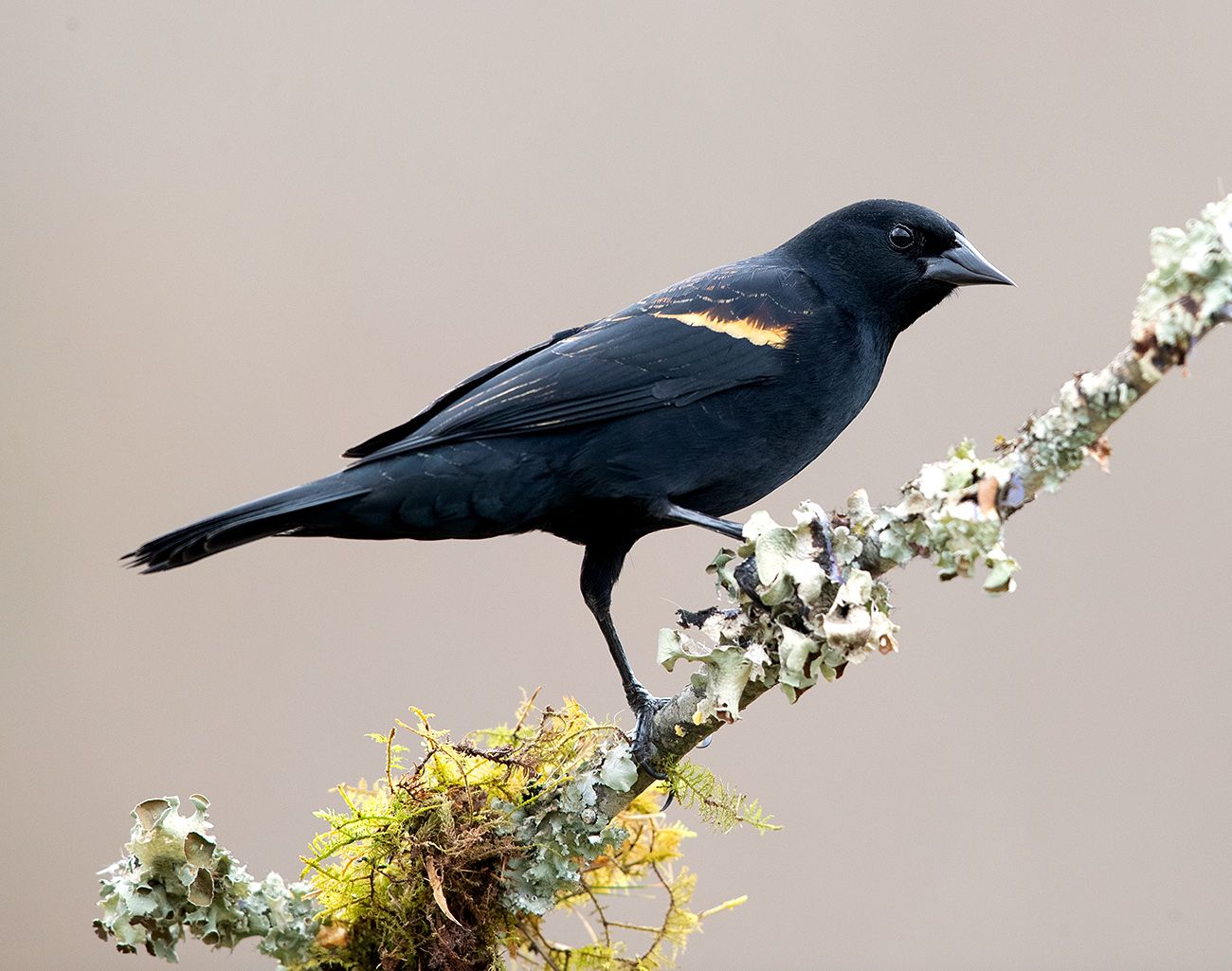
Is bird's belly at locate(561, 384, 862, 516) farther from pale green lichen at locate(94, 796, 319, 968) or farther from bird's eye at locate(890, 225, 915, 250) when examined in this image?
pale green lichen at locate(94, 796, 319, 968)

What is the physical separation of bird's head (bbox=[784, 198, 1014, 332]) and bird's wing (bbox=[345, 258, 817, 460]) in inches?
6.1

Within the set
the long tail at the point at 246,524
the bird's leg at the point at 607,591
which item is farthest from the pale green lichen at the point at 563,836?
the long tail at the point at 246,524

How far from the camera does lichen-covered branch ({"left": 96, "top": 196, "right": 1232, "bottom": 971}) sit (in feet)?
5.56

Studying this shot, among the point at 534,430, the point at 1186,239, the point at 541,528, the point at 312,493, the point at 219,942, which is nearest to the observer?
the point at 1186,239

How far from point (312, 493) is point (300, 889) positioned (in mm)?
840

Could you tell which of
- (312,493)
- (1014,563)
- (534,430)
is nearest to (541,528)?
(534,430)

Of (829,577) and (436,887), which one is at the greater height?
(829,577)

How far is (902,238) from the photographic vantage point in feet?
10.2

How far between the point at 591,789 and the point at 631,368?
107cm

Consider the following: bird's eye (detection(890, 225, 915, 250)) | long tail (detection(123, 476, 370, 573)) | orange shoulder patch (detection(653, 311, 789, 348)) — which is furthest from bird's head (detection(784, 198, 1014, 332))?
long tail (detection(123, 476, 370, 573))

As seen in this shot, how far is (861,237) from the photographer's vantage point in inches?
124

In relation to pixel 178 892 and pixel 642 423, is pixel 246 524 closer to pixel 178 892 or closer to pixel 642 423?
pixel 178 892

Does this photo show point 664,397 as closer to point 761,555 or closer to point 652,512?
point 652,512

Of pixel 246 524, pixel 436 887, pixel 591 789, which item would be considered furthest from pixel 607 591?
pixel 436 887
